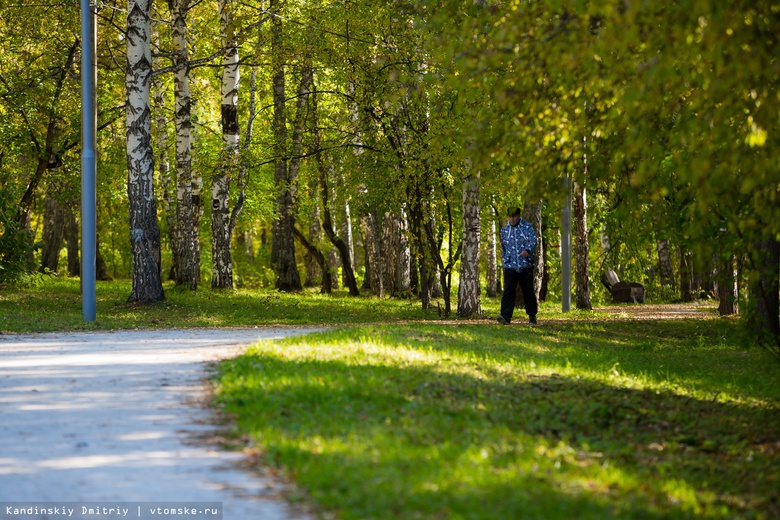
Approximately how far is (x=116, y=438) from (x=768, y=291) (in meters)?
8.01

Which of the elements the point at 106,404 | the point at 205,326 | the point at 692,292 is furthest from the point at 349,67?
the point at 692,292

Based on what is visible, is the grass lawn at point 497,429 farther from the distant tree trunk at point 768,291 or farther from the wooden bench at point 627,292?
the wooden bench at point 627,292

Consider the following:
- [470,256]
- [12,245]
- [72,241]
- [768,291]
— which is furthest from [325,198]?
[768,291]

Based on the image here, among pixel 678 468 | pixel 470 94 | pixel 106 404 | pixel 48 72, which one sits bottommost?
pixel 678 468

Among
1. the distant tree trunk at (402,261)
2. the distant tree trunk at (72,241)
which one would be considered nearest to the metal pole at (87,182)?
the distant tree trunk at (402,261)

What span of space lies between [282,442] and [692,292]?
3509 cm

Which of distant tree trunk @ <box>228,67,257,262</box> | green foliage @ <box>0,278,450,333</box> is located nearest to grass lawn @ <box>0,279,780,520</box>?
green foliage @ <box>0,278,450,333</box>

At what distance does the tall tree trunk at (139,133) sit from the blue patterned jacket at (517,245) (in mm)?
7300

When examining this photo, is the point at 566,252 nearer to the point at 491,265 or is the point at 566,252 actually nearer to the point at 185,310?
the point at 185,310

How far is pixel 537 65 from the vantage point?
352 inches

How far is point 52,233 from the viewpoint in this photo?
37500 millimetres

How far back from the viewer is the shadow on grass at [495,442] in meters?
5.96

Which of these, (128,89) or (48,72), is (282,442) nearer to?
(128,89)

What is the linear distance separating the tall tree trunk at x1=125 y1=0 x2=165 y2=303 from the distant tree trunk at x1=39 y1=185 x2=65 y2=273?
55.4 ft
